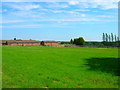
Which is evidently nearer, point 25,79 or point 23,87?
point 23,87

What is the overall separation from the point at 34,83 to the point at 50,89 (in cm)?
117

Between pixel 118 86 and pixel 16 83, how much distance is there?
5.13 metres

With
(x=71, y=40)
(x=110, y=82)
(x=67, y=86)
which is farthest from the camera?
(x=71, y=40)

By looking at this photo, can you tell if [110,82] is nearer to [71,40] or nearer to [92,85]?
[92,85]

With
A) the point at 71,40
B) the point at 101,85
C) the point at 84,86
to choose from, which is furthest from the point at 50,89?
the point at 71,40

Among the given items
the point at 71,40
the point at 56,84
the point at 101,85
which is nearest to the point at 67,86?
the point at 56,84

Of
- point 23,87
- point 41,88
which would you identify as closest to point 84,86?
point 41,88

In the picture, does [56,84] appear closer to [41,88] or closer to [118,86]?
[41,88]

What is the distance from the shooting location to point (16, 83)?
24.6 feet

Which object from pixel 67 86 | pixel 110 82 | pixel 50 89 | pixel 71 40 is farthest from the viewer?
pixel 71 40

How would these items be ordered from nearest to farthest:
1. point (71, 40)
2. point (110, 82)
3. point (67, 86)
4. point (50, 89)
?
point (50, 89) < point (67, 86) < point (110, 82) < point (71, 40)

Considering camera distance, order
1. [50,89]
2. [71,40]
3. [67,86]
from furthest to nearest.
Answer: [71,40]
[67,86]
[50,89]

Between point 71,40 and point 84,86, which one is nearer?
point 84,86

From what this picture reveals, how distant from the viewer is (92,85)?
7375 mm
